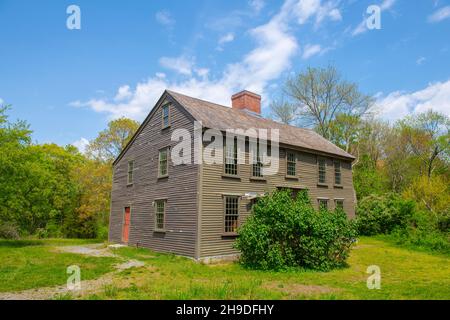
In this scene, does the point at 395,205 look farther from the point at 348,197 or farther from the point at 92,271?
the point at 92,271

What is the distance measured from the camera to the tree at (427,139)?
39.1 metres

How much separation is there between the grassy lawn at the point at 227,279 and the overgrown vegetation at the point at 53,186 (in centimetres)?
675

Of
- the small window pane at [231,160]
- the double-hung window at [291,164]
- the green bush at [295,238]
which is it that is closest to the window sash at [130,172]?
the small window pane at [231,160]

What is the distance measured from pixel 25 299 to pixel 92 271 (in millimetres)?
3636

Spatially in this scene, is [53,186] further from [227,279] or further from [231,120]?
[227,279]

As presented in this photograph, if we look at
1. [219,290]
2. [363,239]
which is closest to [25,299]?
[219,290]

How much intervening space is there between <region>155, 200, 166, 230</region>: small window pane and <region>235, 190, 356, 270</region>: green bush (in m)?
5.34

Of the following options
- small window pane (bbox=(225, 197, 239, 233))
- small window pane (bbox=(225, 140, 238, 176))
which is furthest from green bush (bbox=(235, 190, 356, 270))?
small window pane (bbox=(225, 140, 238, 176))

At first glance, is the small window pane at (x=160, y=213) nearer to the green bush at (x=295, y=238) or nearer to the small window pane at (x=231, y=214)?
Answer: the small window pane at (x=231, y=214)

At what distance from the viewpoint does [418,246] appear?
19.5 m

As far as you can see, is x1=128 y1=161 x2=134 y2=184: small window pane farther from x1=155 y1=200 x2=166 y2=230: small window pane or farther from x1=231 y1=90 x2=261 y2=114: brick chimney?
x1=231 y1=90 x2=261 y2=114: brick chimney

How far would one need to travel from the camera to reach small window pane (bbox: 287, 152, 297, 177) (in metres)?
19.4

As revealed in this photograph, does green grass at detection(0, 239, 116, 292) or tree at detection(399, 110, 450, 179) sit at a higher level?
tree at detection(399, 110, 450, 179)

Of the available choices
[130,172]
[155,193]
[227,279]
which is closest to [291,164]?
[155,193]
